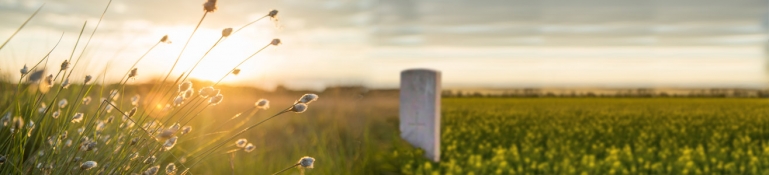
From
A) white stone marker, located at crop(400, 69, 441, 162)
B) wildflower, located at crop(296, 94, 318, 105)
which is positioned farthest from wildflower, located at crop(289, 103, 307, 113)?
white stone marker, located at crop(400, 69, 441, 162)

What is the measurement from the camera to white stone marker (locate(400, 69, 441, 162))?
19.6 feet

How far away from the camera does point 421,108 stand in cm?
601

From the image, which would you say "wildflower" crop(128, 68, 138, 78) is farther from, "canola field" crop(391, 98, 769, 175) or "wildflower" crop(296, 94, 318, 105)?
"canola field" crop(391, 98, 769, 175)

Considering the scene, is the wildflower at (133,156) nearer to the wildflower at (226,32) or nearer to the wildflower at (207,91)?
the wildflower at (207,91)

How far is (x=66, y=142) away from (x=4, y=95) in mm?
803

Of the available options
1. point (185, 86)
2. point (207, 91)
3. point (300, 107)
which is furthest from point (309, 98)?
point (185, 86)

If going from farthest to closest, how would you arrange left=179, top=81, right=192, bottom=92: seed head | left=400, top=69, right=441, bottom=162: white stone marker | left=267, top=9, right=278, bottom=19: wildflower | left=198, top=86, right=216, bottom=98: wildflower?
left=400, top=69, right=441, bottom=162: white stone marker → left=179, top=81, right=192, bottom=92: seed head → left=198, top=86, right=216, bottom=98: wildflower → left=267, top=9, right=278, bottom=19: wildflower

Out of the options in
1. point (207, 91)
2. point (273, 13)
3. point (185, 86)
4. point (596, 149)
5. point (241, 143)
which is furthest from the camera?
point (596, 149)

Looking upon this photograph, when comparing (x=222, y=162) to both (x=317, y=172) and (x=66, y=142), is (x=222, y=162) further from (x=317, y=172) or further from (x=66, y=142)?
(x=66, y=142)

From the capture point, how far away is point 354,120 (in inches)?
167

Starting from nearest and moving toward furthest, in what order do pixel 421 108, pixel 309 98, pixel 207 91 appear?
pixel 309 98 < pixel 207 91 < pixel 421 108

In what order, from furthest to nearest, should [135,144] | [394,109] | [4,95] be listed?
[394,109] < [4,95] < [135,144]

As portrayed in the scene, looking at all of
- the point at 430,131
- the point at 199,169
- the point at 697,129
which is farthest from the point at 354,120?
the point at 697,129

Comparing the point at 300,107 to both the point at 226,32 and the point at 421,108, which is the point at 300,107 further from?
the point at 421,108
